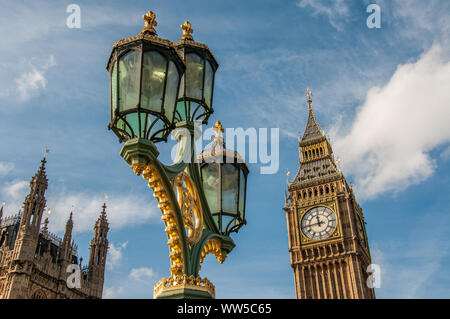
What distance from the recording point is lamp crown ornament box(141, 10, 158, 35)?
525 centimetres

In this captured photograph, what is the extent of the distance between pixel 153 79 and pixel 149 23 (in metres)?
0.96

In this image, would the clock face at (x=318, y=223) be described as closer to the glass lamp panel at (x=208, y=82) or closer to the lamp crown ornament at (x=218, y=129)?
the lamp crown ornament at (x=218, y=129)

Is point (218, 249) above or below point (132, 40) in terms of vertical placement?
below

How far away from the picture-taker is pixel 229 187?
6227 millimetres

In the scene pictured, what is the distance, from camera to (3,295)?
33531 mm

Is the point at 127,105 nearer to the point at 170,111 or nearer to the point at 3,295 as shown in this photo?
the point at 170,111

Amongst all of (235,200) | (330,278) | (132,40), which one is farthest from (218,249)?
(330,278)

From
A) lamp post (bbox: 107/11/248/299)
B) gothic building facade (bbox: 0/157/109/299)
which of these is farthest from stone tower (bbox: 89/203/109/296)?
lamp post (bbox: 107/11/248/299)

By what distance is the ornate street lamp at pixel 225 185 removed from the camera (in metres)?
6.15

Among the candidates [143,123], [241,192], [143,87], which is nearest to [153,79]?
[143,87]

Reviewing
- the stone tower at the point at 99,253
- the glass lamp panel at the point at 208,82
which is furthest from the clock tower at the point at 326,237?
the glass lamp panel at the point at 208,82
